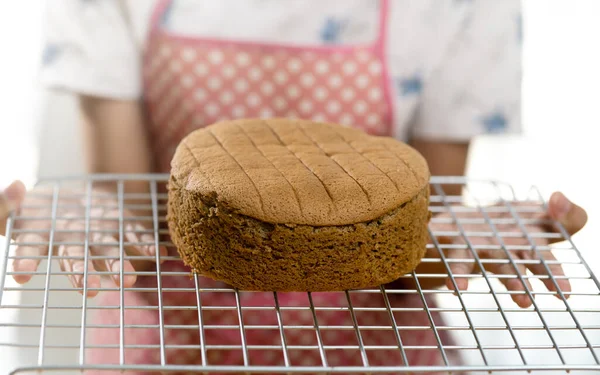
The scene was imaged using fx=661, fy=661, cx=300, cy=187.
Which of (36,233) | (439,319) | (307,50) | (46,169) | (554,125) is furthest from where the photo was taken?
(554,125)

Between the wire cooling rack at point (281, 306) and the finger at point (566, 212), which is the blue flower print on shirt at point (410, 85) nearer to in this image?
the wire cooling rack at point (281, 306)

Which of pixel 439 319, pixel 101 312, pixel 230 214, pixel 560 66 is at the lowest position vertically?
pixel 439 319

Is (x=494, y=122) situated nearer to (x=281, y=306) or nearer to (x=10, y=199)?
(x=281, y=306)

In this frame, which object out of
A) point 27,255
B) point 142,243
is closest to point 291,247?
point 142,243

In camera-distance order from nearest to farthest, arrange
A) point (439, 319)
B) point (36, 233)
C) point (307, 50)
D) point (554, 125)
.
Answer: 1. point (36, 233)
2. point (307, 50)
3. point (439, 319)
4. point (554, 125)

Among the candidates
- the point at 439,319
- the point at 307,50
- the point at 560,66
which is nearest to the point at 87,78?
the point at 307,50

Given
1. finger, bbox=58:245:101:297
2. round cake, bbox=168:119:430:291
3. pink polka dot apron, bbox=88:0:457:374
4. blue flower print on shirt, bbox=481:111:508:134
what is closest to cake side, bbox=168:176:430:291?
round cake, bbox=168:119:430:291

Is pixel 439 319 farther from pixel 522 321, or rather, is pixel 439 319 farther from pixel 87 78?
pixel 87 78
